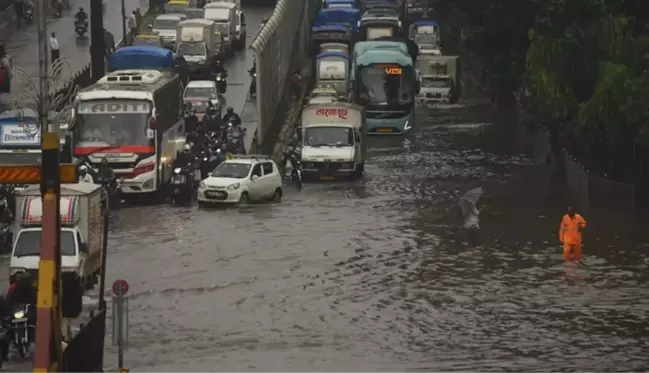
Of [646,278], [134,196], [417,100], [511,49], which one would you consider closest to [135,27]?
[417,100]

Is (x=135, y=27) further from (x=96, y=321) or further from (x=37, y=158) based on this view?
(x=96, y=321)

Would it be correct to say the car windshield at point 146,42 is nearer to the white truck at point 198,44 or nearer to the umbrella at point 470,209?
the white truck at point 198,44

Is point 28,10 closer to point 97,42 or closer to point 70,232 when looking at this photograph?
point 97,42

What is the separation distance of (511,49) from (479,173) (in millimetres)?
5748

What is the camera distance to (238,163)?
47.3 metres

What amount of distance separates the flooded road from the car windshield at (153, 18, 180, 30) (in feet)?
107

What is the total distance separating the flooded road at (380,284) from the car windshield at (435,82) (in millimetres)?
24022

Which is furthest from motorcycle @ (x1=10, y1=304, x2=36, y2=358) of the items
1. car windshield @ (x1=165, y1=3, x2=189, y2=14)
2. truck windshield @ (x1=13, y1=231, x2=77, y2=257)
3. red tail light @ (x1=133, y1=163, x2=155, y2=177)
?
car windshield @ (x1=165, y1=3, x2=189, y2=14)

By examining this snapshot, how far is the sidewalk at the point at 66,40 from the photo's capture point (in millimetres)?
72562

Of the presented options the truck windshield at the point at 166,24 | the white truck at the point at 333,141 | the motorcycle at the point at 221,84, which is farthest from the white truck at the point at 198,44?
the white truck at the point at 333,141

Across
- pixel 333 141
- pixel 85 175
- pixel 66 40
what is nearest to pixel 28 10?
pixel 66 40

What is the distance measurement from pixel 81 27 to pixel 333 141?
99.8 feet

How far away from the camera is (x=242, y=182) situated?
4647 cm

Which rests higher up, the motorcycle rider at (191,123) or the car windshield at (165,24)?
the car windshield at (165,24)
